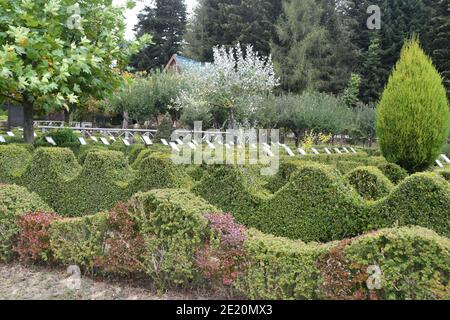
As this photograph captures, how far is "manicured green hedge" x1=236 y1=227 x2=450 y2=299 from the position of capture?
3527mm

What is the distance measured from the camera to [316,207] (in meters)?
5.52

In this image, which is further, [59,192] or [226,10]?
[226,10]

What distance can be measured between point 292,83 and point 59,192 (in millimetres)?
31081

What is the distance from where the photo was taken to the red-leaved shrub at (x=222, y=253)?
14.2 ft

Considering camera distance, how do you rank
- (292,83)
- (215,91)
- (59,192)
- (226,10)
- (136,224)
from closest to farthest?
1. (136,224)
2. (59,192)
3. (215,91)
4. (292,83)
5. (226,10)

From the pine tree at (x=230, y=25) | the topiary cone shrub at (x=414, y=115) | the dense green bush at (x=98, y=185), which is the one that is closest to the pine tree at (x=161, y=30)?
the pine tree at (x=230, y=25)

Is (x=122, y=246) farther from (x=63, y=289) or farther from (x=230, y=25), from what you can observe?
(x=230, y=25)

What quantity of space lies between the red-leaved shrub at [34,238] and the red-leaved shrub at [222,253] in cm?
203

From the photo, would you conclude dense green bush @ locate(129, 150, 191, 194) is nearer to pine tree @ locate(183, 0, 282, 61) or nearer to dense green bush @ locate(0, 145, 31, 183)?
dense green bush @ locate(0, 145, 31, 183)

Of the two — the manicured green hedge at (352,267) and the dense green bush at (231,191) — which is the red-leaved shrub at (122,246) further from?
the dense green bush at (231,191)

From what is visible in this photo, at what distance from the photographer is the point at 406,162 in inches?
367

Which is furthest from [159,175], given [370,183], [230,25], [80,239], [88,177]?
[230,25]

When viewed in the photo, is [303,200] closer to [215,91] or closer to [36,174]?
[36,174]

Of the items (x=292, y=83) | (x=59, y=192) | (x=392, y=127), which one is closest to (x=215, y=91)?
(x=292, y=83)
